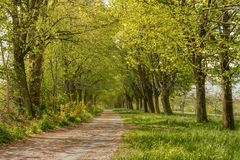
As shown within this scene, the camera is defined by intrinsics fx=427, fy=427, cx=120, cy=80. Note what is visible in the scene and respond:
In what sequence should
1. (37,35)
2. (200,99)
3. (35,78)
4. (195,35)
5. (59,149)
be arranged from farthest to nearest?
(35,78) → (200,99) → (37,35) → (195,35) → (59,149)

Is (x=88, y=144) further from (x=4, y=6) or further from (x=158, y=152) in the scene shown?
(x=4, y=6)

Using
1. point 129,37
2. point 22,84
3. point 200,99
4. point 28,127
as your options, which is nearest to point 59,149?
point 28,127

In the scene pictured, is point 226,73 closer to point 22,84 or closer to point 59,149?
point 59,149

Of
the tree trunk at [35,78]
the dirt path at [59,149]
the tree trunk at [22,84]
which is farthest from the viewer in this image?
the tree trunk at [35,78]

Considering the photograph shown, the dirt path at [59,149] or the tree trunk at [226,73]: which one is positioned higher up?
the tree trunk at [226,73]

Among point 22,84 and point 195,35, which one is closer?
point 195,35

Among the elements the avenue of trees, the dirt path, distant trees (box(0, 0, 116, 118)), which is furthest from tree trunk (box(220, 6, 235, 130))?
distant trees (box(0, 0, 116, 118))

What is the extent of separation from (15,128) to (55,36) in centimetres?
661

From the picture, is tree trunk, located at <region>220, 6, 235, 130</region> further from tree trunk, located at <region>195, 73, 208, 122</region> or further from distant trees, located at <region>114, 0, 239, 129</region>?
tree trunk, located at <region>195, 73, 208, 122</region>

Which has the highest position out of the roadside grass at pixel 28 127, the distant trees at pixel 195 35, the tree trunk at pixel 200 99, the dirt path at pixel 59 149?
the distant trees at pixel 195 35

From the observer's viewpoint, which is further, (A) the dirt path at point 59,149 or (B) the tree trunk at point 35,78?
(B) the tree trunk at point 35,78

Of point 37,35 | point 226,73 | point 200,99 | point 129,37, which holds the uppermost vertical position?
point 129,37

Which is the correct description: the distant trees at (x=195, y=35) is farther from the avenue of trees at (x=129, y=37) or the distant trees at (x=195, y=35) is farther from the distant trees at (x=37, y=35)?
the distant trees at (x=37, y=35)

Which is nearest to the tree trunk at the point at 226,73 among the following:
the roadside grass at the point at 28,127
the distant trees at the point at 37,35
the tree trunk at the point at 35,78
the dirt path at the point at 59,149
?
the dirt path at the point at 59,149
